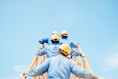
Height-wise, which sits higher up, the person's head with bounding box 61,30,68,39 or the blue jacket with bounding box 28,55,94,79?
the person's head with bounding box 61,30,68,39

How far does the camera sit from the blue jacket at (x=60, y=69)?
5559mm

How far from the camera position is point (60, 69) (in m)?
5.63

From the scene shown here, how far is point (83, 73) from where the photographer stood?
5531 mm

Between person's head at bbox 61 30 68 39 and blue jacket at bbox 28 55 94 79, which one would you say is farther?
person's head at bbox 61 30 68 39

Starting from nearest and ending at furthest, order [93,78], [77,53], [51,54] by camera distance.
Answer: [93,78] → [51,54] → [77,53]

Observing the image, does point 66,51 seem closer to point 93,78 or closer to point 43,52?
point 93,78

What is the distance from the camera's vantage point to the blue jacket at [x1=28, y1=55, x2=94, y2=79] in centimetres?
556

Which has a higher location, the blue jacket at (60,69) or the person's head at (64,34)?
the person's head at (64,34)

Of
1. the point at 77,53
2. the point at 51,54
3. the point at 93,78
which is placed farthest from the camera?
the point at 77,53

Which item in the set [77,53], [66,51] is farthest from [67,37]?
[66,51]

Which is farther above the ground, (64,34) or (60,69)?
(64,34)

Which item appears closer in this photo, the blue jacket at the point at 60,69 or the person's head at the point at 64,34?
the blue jacket at the point at 60,69

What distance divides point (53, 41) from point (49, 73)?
3.09 m

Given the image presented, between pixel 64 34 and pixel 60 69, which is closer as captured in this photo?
pixel 60 69
